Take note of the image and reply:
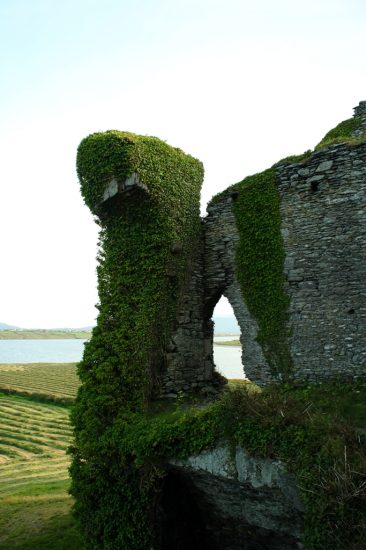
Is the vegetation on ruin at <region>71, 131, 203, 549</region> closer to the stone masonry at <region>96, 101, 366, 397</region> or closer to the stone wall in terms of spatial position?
the stone masonry at <region>96, 101, 366, 397</region>

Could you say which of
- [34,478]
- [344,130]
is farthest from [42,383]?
[344,130]

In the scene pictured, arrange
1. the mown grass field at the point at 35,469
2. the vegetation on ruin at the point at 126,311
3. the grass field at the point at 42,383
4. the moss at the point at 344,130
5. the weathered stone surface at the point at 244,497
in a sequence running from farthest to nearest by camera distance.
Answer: the grass field at the point at 42,383 → the mown grass field at the point at 35,469 → the moss at the point at 344,130 → the vegetation on ruin at the point at 126,311 → the weathered stone surface at the point at 244,497

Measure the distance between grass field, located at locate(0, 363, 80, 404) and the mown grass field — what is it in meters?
0.10

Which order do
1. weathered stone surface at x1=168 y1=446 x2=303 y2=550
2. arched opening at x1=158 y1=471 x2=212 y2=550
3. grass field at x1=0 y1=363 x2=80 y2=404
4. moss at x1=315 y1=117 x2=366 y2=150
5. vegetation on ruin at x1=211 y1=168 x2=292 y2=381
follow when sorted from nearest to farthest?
weathered stone surface at x1=168 y1=446 x2=303 y2=550 → arched opening at x1=158 y1=471 x2=212 y2=550 → vegetation on ruin at x1=211 y1=168 x2=292 y2=381 → moss at x1=315 y1=117 x2=366 y2=150 → grass field at x1=0 y1=363 x2=80 y2=404

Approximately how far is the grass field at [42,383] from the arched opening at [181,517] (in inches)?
1187

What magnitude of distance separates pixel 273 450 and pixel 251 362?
13.0ft

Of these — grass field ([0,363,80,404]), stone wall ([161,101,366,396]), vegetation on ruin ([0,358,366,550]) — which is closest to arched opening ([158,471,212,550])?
vegetation on ruin ([0,358,366,550])

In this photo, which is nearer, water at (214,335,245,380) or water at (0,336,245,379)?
water at (214,335,245,380)

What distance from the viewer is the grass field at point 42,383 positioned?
3900 cm

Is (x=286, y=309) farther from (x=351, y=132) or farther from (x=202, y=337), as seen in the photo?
(x=351, y=132)

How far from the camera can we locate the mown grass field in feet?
36.4

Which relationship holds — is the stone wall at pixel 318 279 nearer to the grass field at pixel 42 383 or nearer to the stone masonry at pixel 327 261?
the stone masonry at pixel 327 261

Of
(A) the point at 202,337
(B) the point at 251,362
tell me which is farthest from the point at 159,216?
(B) the point at 251,362

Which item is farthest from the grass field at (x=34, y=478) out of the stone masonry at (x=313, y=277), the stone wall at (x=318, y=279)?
the stone wall at (x=318, y=279)
